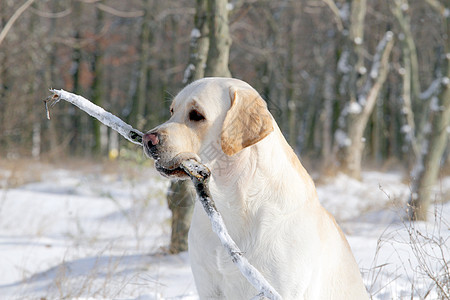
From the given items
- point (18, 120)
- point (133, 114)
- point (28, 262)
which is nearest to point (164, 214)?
point (28, 262)

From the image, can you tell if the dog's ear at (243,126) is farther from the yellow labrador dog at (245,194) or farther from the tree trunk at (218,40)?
the tree trunk at (218,40)

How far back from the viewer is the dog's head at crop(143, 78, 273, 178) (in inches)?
90.9

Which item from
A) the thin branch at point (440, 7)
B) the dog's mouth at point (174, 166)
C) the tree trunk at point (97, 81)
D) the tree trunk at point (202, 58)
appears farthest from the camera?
the tree trunk at point (97, 81)

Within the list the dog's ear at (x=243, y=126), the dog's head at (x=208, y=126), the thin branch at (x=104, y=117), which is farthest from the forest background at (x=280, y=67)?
the dog's ear at (x=243, y=126)

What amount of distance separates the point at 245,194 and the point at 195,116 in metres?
0.44

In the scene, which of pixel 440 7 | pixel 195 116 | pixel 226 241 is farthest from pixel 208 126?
pixel 440 7

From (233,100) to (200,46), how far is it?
3524mm

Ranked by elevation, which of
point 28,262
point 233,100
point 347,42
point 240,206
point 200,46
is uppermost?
point 347,42

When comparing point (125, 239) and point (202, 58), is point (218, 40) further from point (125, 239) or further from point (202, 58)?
point (125, 239)

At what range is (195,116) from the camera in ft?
8.07

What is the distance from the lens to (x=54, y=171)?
15.5 m

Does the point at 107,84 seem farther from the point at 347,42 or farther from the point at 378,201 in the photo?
the point at 378,201

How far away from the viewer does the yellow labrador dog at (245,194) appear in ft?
7.77

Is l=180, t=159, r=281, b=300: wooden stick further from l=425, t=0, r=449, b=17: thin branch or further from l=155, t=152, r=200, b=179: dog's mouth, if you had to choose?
l=425, t=0, r=449, b=17: thin branch
